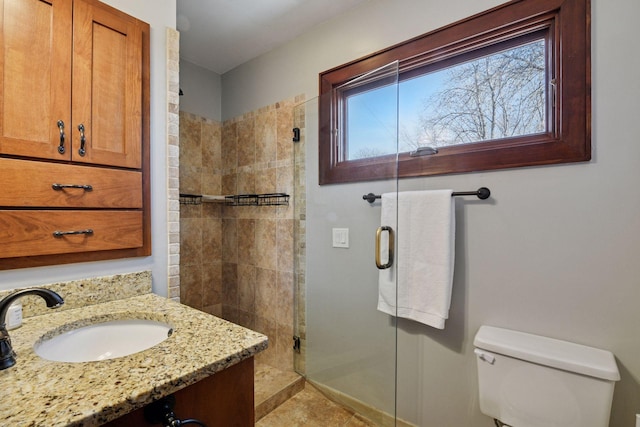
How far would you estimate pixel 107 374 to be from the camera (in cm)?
65

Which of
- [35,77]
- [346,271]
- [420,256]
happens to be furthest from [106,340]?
[420,256]

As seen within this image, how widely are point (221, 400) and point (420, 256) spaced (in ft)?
3.56

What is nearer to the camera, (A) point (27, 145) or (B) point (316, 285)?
(A) point (27, 145)

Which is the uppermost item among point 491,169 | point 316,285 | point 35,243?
point 491,169

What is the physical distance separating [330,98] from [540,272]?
1.46 meters

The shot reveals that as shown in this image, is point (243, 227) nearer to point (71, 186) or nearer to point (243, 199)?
point (243, 199)

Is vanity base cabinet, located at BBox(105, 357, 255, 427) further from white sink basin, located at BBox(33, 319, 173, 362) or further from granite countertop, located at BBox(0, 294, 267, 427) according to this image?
white sink basin, located at BBox(33, 319, 173, 362)

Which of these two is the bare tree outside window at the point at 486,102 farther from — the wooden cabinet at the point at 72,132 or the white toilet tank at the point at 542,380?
the wooden cabinet at the point at 72,132

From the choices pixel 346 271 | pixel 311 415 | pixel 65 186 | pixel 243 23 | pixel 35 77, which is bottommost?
pixel 311 415

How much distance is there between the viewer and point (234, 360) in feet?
2.47

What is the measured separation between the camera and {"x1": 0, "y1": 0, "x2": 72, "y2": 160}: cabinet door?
959 millimetres

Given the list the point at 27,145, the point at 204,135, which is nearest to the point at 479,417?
the point at 27,145

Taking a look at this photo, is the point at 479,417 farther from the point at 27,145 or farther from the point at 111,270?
the point at 27,145

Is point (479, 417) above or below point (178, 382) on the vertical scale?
below
